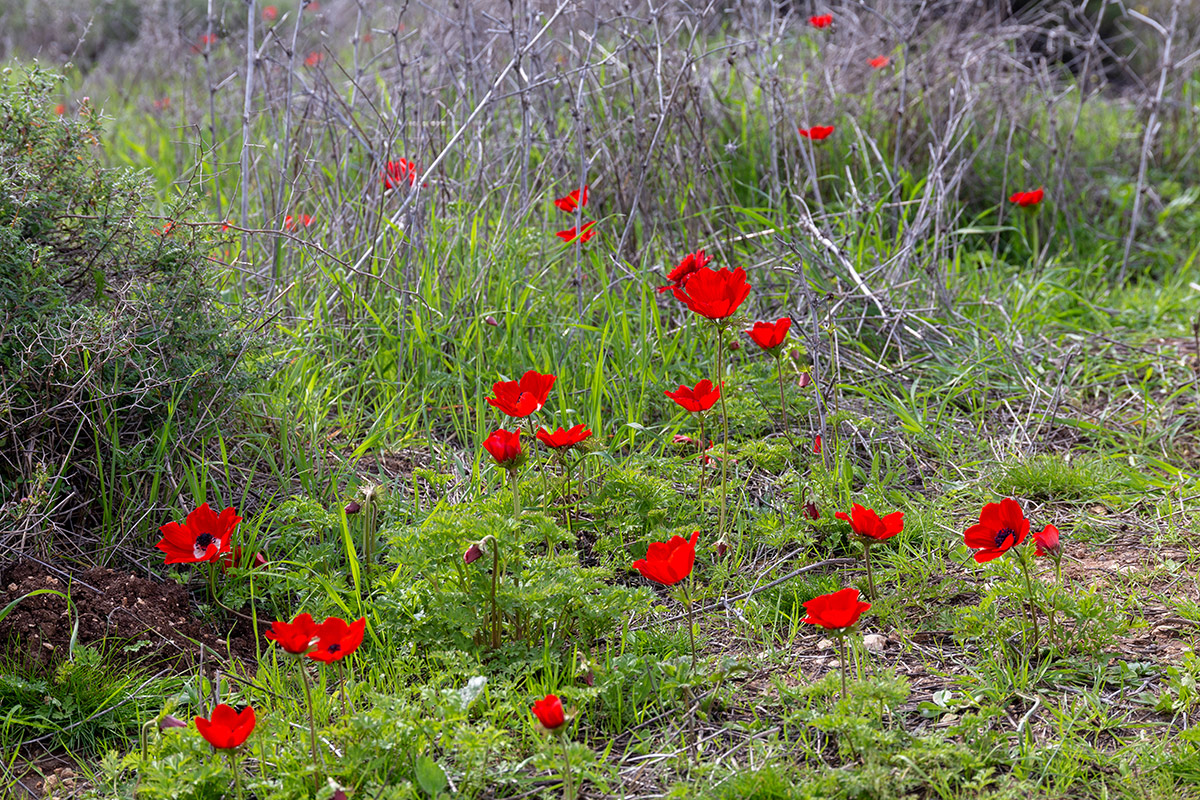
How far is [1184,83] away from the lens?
5.14 metres

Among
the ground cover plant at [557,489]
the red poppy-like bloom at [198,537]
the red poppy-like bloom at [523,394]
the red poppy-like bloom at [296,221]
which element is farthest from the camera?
the red poppy-like bloom at [296,221]

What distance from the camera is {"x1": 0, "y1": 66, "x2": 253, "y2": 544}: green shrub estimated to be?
209cm

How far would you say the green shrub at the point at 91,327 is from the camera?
2.09 meters

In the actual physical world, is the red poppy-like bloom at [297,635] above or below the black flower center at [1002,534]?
below

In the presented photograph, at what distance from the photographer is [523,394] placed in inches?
83.0

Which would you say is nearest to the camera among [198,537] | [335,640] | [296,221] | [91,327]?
[335,640]

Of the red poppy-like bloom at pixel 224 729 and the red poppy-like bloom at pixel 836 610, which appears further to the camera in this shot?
the red poppy-like bloom at pixel 836 610

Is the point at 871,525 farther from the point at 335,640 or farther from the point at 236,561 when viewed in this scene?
the point at 236,561

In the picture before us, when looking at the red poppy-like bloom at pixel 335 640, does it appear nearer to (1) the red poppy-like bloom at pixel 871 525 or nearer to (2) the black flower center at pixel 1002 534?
(1) the red poppy-like bloom at pixel 871 525


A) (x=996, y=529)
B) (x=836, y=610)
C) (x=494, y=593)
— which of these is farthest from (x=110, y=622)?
(x=996, y=529)

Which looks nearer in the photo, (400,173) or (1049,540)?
(1049,540)

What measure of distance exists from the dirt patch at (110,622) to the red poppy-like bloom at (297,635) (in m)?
0.47

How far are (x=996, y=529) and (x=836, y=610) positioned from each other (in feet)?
1.40

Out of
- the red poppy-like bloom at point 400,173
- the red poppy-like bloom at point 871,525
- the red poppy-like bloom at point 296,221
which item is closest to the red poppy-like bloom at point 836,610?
the red poppy-like bloom at point 871,525
